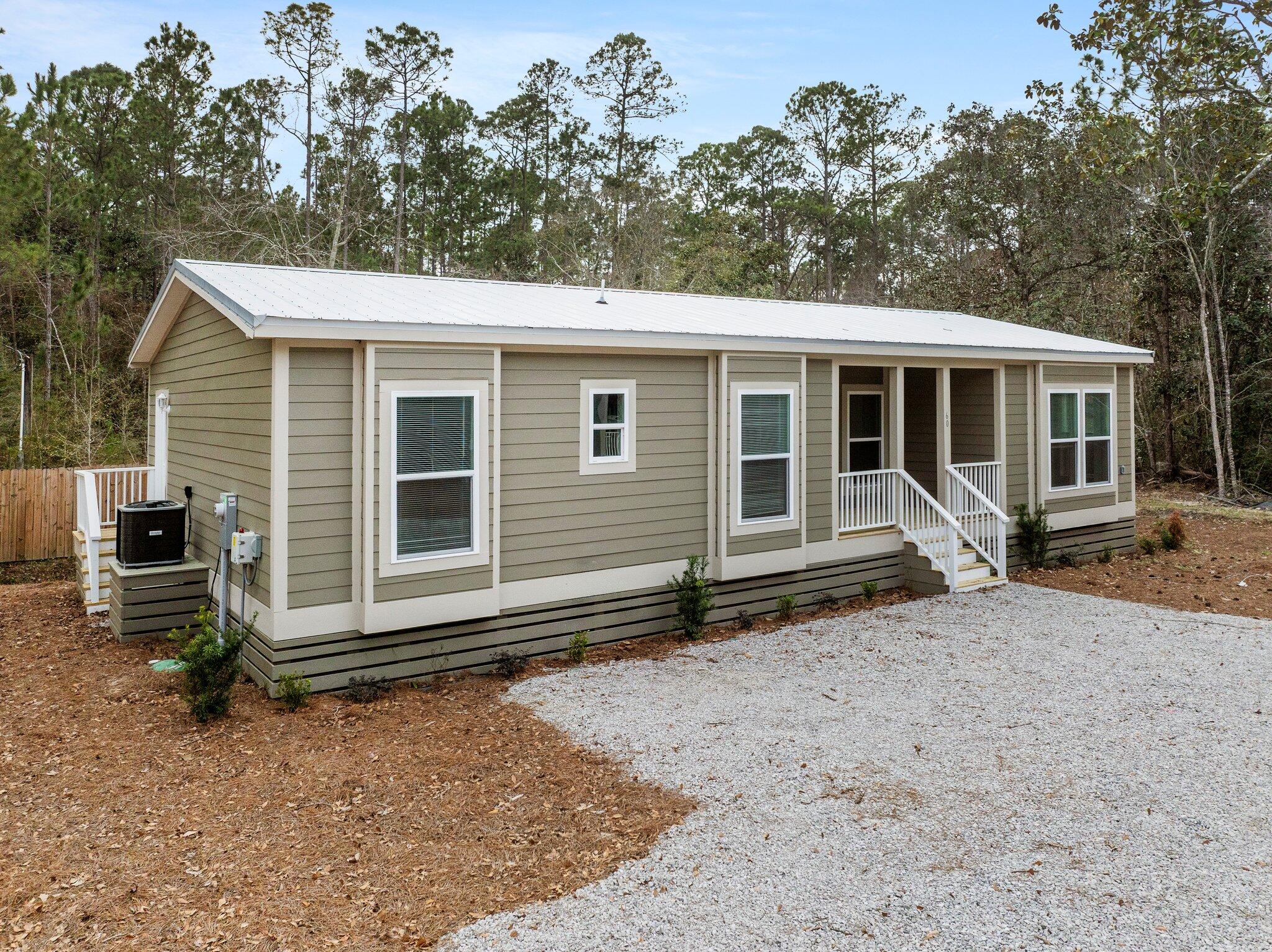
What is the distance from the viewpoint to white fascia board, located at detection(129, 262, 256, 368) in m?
6.25

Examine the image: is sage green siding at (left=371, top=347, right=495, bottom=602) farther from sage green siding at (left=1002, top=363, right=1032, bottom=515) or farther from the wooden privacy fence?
the wooden privacy fence

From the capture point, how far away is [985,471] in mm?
11156

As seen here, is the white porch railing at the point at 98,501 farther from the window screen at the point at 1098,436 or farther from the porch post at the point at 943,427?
the window screen at the point at 1098,436

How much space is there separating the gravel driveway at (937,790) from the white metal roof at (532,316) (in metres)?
2.95

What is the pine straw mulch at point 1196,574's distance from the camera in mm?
10148

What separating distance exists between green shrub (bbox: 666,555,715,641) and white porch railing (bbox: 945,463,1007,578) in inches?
151

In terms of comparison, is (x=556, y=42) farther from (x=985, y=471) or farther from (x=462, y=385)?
(x=462, y=385)

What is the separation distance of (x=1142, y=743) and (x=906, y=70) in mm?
24832

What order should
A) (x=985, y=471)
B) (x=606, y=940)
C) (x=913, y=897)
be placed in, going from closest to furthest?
(x=606, y=940)
(x=913, y=897)
(x=985, y=471)

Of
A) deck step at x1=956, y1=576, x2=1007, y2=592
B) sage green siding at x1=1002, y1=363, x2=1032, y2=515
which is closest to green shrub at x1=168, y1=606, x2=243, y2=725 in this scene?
deck step at x1=956, y1=576, x2=1007, y2=592

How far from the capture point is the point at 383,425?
253 inches

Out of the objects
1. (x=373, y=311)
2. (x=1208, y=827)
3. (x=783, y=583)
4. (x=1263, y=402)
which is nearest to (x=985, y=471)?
(x=783, y=583)

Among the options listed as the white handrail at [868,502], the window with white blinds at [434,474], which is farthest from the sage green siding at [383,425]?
the white handrail at [868,502]

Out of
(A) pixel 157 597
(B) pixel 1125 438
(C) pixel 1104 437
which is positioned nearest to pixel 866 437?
(C) pixel 1104 437
